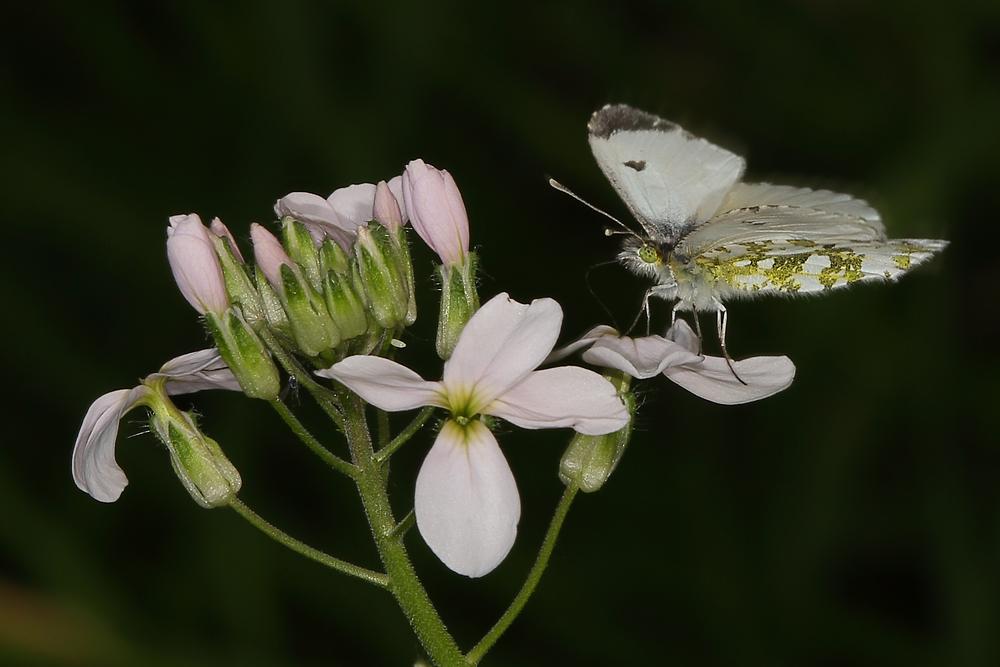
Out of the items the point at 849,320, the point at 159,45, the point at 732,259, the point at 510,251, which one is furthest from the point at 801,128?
the point at 159,45

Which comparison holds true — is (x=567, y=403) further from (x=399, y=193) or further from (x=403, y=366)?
(x=399, y=193)

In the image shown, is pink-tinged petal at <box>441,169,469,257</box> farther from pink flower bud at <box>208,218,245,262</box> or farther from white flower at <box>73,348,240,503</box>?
white flower at <box>73,348,240,503</box>

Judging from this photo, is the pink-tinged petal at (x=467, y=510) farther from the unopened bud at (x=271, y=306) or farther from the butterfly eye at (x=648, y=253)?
the butterfly eye at (x=648, y=253)

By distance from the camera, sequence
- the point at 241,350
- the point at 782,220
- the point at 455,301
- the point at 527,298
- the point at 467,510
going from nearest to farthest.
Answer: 1. the point at 467,510
2. the point at 241,350
3. the point at 455,301
4. the point at 782,220
5. the point at 527,298

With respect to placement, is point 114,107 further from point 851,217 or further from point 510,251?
point 851,217

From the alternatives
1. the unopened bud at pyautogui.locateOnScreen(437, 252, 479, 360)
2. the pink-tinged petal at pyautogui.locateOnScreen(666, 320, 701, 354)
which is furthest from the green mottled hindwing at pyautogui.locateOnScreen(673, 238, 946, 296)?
the unopened bud at pyautogui.locateOnScreen(437, 252, 479, 360)

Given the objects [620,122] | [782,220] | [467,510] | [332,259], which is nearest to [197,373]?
[332,259]
